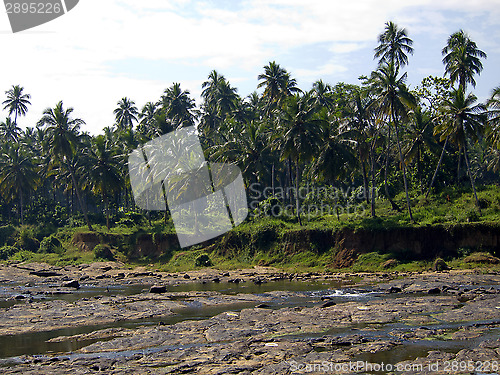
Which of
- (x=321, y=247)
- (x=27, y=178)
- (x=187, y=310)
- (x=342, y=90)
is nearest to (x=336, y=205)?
(x=321, y=247)

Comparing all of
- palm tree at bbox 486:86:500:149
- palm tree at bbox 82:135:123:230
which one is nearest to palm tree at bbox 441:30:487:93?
palm tree at bbox 486:86:500:149

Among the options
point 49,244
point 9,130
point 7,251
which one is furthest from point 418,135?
point 9,130

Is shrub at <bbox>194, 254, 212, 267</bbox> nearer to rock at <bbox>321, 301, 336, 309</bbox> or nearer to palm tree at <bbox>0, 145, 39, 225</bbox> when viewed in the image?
rock at <bbox>321, 301, 336, 309</bbox>

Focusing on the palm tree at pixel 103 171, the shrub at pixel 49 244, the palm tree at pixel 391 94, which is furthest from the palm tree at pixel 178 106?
the palm tree at pixel 391 94

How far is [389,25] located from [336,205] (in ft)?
69.5

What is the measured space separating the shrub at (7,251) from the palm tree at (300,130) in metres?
39.4

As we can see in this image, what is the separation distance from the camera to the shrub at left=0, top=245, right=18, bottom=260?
64.9 metres

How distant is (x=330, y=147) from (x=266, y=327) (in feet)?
95.5

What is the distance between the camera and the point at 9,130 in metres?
95.9

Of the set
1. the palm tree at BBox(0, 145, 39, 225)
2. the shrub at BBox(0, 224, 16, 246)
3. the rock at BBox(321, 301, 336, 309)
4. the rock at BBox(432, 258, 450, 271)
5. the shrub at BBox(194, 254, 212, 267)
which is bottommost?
the rock at BBox(432, 258, 450, 271)

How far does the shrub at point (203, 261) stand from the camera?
5122cm

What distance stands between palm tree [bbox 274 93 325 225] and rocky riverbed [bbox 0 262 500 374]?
47.6ft

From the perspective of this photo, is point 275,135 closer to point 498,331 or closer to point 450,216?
point 450,216

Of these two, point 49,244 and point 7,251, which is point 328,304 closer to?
point 49,244
